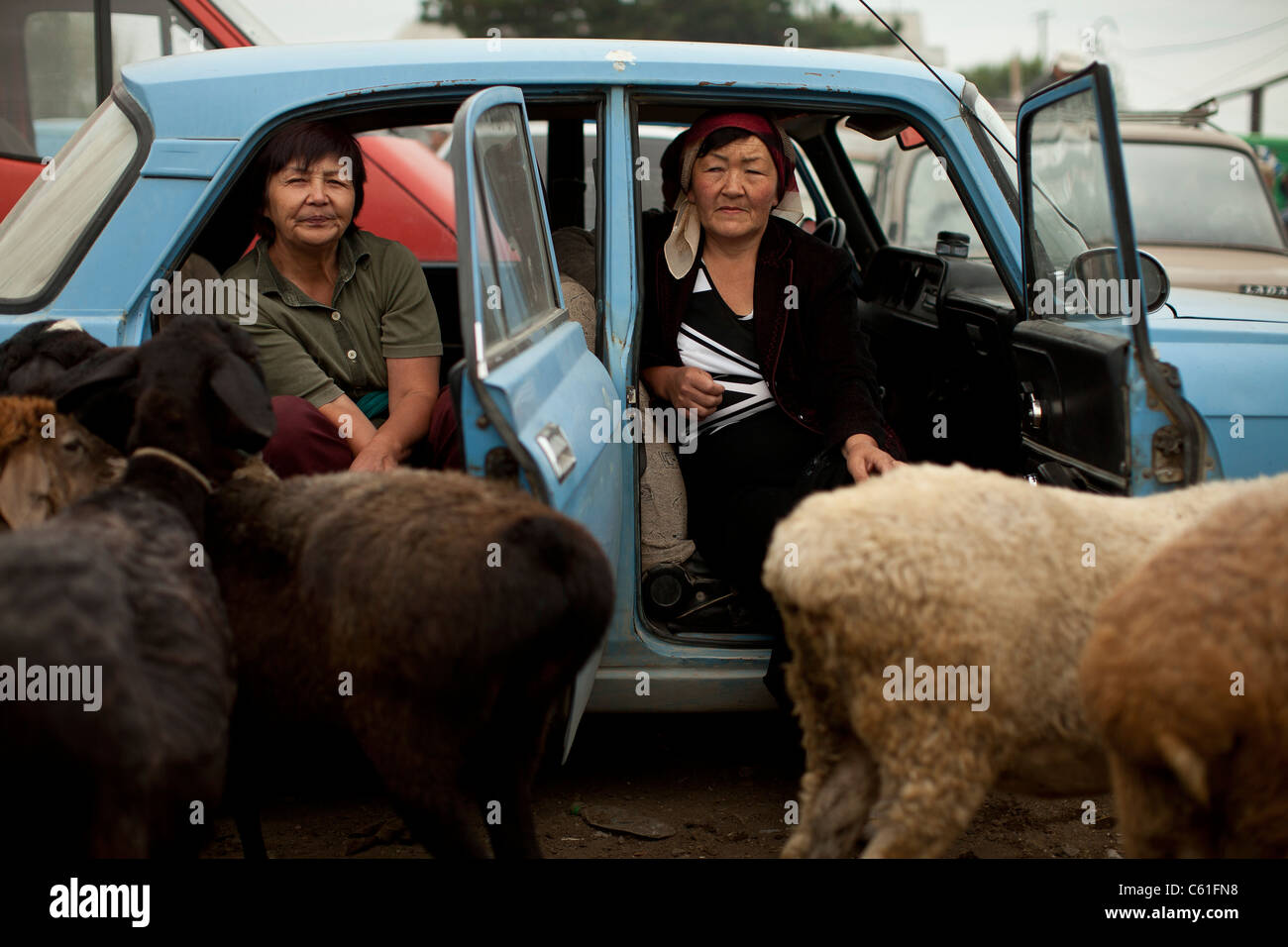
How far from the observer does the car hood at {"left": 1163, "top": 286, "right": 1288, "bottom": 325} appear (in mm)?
3387

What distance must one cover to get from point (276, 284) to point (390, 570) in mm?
1901

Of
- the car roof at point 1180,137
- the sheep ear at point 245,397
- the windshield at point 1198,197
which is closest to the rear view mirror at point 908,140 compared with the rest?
the sheep ear at point 245,397

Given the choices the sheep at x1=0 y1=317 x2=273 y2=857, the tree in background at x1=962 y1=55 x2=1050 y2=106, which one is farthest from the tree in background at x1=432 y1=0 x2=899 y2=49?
the sheep at x1=0 y1=317 x2=273 y2=857

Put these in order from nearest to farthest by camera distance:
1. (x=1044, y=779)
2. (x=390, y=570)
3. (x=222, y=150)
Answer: (x=390, y=570) < (x=1044, y=779) < (x=222, y=150)

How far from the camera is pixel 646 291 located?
153 inches

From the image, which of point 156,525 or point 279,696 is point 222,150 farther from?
point 279,696

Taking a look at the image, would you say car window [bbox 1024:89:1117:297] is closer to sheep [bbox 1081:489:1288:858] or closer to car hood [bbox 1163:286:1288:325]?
car hood [bbox 1163:286:1288:325]

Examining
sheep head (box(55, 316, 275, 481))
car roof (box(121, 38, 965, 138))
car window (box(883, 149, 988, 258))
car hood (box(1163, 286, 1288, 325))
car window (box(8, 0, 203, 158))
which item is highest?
car window (box(8, 0, 203, 158))

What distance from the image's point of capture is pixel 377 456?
3.44 meters

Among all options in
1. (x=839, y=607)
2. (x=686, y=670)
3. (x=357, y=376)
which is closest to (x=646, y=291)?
(x=357, y=376)

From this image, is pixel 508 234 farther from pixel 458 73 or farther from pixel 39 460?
pixel 39 460

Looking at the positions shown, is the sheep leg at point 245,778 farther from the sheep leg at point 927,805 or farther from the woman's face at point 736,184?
the woman's face at point 736,184
